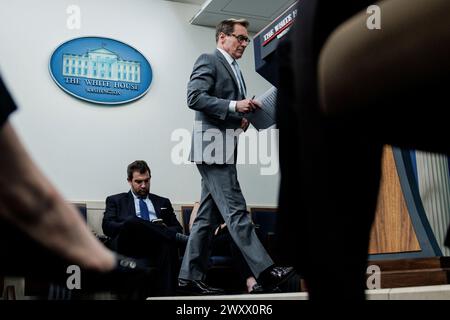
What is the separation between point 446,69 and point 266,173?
499 cm

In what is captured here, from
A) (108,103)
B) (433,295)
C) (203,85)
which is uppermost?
(108,103)

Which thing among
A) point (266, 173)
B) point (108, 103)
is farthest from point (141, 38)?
point (266, 173)

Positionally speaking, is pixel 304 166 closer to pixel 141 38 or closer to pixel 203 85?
pixel 203 85

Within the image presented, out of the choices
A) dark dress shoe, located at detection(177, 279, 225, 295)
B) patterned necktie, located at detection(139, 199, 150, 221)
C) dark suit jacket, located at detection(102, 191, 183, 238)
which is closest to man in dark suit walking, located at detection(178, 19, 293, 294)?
dark dress shoe, located at detection(177, 279, 225, 295)

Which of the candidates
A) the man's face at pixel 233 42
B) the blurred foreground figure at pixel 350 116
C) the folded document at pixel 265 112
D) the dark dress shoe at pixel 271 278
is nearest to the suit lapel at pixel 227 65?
the man's face at pixel 233 42

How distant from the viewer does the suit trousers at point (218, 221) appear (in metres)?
2.61

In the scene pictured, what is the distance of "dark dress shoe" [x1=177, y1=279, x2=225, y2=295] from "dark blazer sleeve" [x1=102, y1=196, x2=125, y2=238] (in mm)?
984

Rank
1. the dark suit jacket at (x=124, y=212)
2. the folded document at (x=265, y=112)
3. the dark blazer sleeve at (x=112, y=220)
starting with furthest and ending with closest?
the dark suit jacket at (x=124, y=212), the dark blazer sleeve at (x=112, y=220), the folded document at (x=265, y=112)

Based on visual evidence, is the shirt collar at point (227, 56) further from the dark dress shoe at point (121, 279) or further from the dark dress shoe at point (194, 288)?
the dark dress shoe at point (121, 279)

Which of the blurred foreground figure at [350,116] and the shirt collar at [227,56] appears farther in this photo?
the shirt collar at [227,56]

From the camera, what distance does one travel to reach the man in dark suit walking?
2.62 meters

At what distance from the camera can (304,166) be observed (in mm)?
504

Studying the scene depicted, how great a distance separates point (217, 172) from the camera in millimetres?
2732
